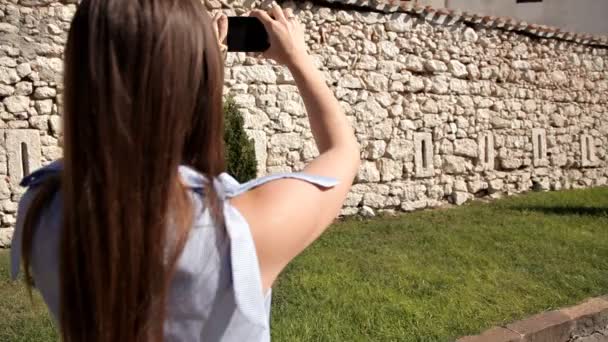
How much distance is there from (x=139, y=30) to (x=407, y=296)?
384cm

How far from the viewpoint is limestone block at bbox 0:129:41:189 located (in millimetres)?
5707

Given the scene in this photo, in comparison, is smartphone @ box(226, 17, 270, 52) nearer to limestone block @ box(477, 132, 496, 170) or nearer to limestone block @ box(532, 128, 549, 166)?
limestone block @ box(477, 132, 496, 170)

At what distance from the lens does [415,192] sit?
27.9ft

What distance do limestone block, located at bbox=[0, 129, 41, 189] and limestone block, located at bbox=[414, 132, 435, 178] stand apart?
200 inches

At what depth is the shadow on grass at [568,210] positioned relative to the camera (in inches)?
318

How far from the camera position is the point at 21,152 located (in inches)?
228

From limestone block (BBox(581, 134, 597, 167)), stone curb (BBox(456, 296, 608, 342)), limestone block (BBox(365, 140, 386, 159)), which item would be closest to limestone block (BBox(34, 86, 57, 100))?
limestone block (BBox(365, 140, 386, 159))

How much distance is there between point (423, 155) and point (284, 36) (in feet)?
25.6

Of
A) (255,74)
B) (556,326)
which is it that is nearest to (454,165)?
(255,74)

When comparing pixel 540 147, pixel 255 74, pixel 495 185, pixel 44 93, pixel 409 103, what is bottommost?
pixel 495 185

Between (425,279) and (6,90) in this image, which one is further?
(6,90)

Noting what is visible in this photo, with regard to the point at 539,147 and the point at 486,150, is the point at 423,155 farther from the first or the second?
the point at 539,147

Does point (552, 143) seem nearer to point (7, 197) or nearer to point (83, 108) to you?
point (7, 197)

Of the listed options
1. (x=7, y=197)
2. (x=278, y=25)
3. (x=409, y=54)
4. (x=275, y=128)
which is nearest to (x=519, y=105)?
(x=409, y=54)
